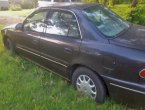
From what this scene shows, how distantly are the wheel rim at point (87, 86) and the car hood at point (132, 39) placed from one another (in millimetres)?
765

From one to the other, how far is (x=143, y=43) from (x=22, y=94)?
2.20 metres

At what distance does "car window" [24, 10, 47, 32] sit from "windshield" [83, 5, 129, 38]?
1052 mm

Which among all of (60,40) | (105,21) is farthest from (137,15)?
(60,40)

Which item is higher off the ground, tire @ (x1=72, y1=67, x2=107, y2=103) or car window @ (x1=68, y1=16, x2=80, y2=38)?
car window @ (x1=68, y1=16, x2=80, y2=38)

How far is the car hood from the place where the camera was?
14.4 feet

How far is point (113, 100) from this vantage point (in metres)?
4.66

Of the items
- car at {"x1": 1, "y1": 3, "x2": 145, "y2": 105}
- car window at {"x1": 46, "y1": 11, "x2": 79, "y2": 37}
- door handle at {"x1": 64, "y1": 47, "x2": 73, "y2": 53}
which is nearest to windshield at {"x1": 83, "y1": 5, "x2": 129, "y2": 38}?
car at {"x1": 1, "y1": 3, "x2": 145, "y2": 105}

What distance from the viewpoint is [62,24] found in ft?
17.6

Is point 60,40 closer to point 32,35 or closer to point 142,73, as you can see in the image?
point 32,35

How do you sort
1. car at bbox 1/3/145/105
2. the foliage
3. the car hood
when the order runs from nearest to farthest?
car at bbox 1/3/145/105
the car hood
the foliage

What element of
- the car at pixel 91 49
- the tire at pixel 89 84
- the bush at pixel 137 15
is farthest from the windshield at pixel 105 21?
the bush at pixel 137 15

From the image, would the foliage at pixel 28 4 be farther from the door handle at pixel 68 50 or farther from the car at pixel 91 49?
the door handle at pixel 68 50

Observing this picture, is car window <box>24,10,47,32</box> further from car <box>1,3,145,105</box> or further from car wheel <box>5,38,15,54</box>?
car wheel <box>5,38,15,54</box>

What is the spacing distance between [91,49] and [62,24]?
37.9 inches
